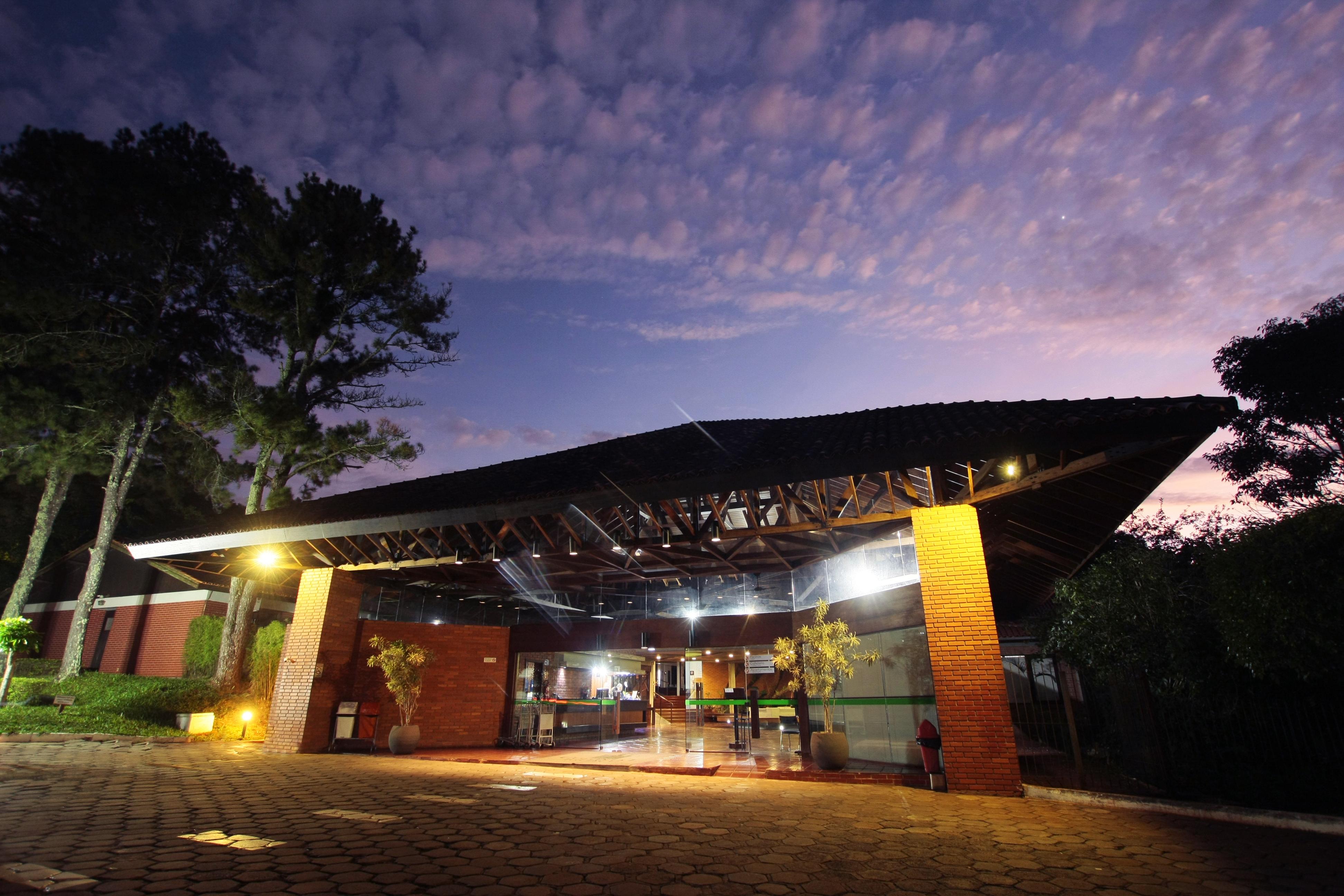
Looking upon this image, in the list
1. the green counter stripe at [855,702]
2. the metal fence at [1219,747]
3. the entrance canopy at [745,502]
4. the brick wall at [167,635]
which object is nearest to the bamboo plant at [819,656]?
the green counter stripe at [855,702]

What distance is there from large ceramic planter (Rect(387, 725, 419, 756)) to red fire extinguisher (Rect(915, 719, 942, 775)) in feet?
36.9

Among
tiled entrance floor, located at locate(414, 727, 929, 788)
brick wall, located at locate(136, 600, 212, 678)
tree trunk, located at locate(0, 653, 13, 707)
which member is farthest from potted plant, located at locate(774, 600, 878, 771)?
brick wall, located at locate(136, 600, 212, 678)

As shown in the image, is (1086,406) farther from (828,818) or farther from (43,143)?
(43,143)

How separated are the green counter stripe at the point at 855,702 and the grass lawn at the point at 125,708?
12607 millimetres

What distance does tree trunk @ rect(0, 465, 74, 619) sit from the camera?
1939 cm

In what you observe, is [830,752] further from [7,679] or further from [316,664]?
[7,679]

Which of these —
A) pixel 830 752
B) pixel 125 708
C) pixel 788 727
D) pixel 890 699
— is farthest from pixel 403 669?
pixel 890 699

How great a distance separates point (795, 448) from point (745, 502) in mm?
1469

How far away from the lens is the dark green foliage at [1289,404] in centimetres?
2133

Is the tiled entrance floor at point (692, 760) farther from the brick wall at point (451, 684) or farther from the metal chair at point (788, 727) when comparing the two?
the brick wall at point (451, 684)

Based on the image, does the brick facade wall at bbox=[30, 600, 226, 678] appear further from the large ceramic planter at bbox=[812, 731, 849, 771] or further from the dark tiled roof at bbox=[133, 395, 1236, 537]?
the large ceramic planter at bbox=[812, 731, 849, 771]

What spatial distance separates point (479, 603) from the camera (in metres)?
19.3

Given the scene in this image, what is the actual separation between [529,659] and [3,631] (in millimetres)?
12722

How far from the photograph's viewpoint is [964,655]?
880cm
